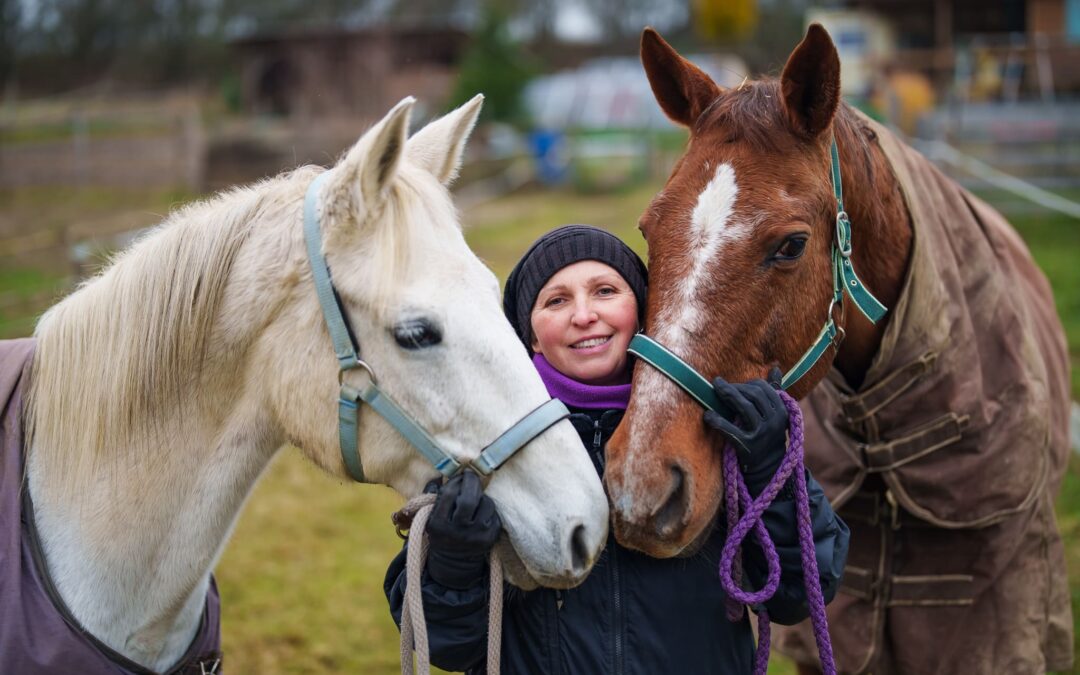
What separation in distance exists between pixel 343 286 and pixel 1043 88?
51.9 ft

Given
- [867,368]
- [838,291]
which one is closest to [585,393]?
[838,291]

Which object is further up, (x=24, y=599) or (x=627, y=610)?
(x=24, y=599)

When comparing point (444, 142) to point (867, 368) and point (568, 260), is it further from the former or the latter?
point (867, 368)

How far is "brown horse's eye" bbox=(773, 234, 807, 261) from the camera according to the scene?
1.93 meters

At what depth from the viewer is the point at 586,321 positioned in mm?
1894

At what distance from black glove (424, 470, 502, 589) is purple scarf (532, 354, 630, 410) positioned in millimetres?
325

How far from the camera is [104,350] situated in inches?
73.7

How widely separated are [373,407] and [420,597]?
0.38m

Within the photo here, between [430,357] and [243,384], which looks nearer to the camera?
[430,357]

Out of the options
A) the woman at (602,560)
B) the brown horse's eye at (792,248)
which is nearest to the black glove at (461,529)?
the woman at (602,560)

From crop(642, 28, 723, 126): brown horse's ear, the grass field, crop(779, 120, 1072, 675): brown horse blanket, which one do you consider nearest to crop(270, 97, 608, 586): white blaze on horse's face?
the grass field

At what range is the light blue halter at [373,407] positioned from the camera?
1.67 metres

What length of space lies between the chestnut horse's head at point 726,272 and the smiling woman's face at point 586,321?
0.27 ft

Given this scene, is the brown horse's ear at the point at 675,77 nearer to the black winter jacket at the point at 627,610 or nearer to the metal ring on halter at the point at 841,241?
the metal ring on halter at the point at 841,241
